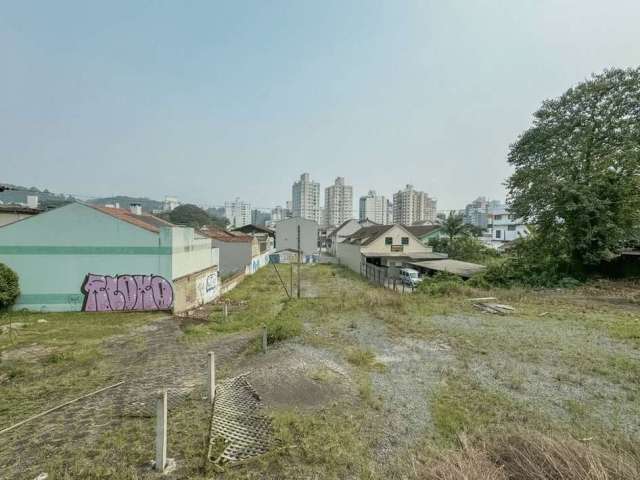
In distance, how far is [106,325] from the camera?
45.2 ft

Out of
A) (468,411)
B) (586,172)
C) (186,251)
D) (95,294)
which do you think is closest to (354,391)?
(468,411)

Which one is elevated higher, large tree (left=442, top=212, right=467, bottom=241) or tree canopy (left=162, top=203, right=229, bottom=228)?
tree canopy (left=162, top=203, right=229, bottom=228)

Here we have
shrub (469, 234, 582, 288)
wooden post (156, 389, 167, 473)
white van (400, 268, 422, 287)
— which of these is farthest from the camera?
white van (400, 268, 422, 287)

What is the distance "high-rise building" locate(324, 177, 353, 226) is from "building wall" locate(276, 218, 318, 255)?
104406 mm

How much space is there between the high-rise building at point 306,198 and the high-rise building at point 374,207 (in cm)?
1818

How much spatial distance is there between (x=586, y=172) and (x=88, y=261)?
29.7 meters

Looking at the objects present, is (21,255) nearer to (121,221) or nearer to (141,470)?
(121,221)

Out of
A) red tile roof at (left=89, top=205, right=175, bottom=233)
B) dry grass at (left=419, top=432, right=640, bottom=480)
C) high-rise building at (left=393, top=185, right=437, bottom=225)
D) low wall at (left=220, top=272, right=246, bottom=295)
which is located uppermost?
high-rise building at (left=393, top=185, right=437, bottom=225)

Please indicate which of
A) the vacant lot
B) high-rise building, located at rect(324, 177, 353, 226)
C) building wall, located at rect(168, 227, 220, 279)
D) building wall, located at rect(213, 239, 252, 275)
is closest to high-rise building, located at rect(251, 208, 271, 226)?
high-rise building, located at rect(324, 177, 353, 226)

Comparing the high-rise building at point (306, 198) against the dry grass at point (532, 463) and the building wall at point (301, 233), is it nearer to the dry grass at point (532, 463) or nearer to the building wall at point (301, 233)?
the building wall at point (301, 233)

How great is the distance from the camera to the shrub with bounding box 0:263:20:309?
598 inches

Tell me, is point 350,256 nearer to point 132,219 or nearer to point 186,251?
point 186,251

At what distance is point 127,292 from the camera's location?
54.7ft

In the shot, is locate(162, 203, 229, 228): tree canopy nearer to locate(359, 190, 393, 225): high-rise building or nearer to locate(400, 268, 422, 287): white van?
locate(359, 190, 393, 225): high-rise building
